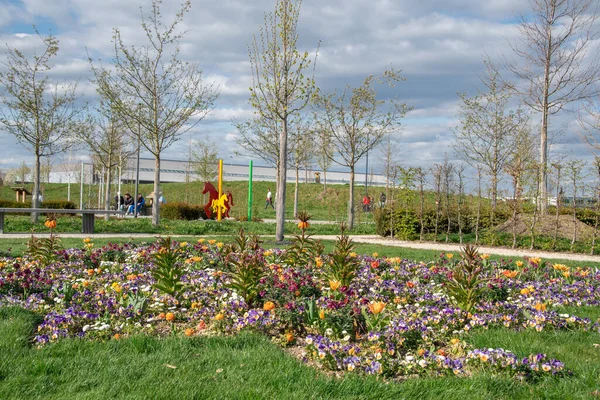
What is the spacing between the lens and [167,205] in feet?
80.9

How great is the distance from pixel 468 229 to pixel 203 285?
14820 millimetres

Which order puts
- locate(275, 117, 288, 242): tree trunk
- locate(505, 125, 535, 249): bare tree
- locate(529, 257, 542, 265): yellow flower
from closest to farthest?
locate(529, 257, 542, 265): yellow flower < locate(275, 117, 288, 242): tree trunk < locate(505, 125, 535, 249): bare tree

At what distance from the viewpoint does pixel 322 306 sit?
477cm

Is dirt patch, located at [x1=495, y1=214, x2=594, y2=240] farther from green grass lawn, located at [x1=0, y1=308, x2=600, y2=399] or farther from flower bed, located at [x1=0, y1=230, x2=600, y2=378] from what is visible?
green grass lawn, located at [x1=0, y1=308, x2=600, y2=399]

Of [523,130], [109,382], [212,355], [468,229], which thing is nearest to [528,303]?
[212,355]

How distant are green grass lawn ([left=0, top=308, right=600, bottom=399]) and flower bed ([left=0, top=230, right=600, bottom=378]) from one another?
18 centimetres

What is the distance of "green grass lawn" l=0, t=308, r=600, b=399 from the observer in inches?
126

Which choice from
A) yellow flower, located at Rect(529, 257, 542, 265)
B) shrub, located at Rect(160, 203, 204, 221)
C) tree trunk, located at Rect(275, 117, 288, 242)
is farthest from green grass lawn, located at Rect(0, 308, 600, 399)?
shrub, located at Rect(160, 203, 204, 221)

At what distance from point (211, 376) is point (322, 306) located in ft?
5.13

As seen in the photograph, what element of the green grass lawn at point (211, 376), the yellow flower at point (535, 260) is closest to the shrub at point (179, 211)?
the yellow flower at point (535, 260)

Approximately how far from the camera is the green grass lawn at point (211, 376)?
3.20 metres

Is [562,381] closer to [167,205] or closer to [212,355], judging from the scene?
[212,355]

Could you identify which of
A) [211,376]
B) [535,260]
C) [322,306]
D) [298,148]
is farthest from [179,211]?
[211,376]

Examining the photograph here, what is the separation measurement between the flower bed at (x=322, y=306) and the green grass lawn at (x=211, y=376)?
0.18m
